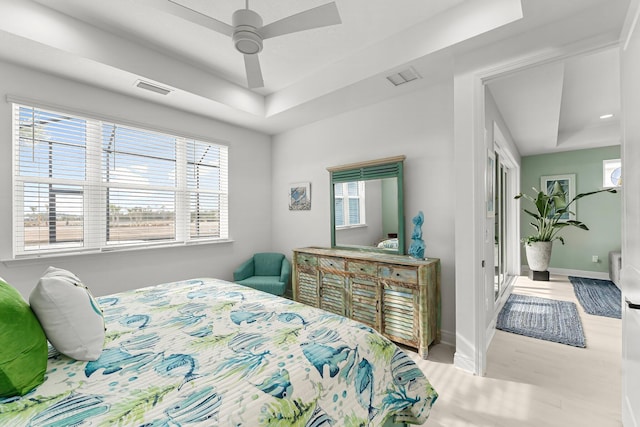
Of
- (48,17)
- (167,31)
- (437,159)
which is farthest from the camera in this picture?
(437,159)

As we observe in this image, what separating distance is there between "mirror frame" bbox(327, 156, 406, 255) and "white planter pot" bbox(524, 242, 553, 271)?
366 cm

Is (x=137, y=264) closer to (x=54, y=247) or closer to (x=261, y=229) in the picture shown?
(x=54, y=247)

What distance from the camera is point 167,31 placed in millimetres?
2496

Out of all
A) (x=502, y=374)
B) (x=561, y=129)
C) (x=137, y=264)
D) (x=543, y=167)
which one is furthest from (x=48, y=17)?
(x=543, y=167)

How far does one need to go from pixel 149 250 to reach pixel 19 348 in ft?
8.16

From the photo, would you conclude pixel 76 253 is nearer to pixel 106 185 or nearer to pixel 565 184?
pixel 106 185

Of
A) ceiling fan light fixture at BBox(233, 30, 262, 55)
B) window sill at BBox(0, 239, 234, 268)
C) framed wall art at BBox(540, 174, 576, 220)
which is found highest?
ceiling fan light fixture at BBox(233, 30, 262, 55)

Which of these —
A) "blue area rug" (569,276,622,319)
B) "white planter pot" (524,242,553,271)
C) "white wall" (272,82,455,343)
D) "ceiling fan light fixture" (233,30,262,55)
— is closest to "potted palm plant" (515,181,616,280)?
"white planter pot" (524,242,553,271)

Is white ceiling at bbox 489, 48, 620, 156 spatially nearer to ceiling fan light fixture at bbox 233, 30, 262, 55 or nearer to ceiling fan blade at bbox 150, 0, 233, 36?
ceiling fan light fixture at bbox 233, 30, 262, 55

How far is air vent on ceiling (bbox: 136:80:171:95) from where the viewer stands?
2.83 m

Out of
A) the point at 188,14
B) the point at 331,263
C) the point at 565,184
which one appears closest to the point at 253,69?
the point at 188,14

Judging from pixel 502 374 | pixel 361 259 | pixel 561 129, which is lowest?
pixel 502 374

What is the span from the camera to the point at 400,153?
3195mm

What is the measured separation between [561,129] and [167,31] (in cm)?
607
